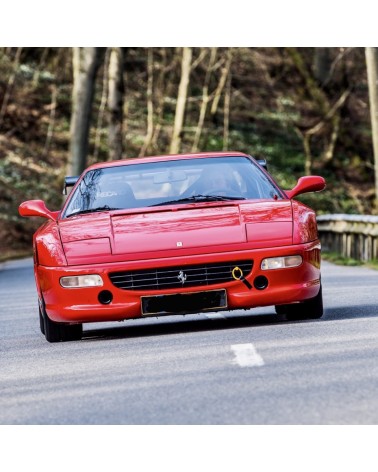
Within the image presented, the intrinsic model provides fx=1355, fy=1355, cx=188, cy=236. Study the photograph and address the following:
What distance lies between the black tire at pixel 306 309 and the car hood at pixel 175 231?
798 mm

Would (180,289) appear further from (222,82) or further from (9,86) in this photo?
(222,82)

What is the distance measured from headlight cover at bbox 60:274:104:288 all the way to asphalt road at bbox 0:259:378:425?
19.2 inches

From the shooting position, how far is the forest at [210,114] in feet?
158

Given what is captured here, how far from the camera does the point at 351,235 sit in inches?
990

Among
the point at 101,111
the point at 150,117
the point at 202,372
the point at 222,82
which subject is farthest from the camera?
the point at 101,111

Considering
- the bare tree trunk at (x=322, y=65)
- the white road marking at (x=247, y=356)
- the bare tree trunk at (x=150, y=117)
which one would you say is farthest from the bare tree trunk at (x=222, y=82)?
the white road marking at (x=247, y=356)

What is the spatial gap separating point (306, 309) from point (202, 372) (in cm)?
345

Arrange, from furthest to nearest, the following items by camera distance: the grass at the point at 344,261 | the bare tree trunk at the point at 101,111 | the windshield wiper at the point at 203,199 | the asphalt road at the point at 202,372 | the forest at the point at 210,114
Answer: the bare tree trunk at the point at 101,111 → the forest at the point at 210,114 → the grass at the point at 344,261 → the windshield wiper at the point at 203,199 → the asphalt road at the point at 202,372

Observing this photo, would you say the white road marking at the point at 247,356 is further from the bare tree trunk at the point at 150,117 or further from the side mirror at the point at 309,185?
the bare tree trunk at the point at 150,117

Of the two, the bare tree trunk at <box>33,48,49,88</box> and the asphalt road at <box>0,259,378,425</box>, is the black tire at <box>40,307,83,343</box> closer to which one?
the asphalt road at <box>0,259,378,425</box>

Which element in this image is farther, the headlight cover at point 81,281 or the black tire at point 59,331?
the black tire at point 59,331

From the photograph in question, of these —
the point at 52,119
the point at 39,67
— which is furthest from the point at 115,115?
the point at 39,67

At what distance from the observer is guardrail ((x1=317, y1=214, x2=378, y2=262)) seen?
76.2 feet
